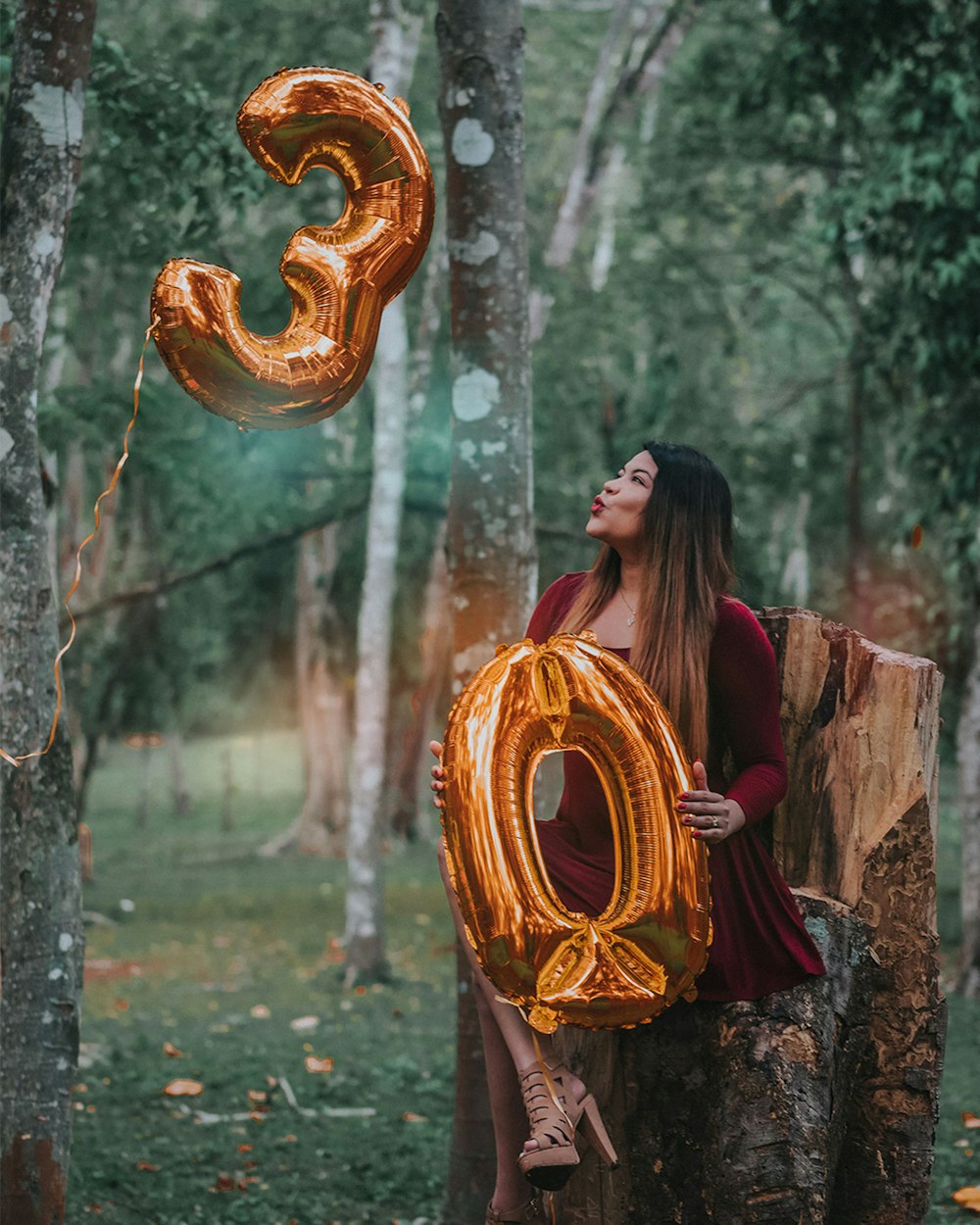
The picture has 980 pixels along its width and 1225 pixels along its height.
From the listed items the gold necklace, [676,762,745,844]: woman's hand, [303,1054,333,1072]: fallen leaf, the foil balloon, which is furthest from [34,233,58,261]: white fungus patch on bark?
[303,1054,333,1072]: fallen leaf

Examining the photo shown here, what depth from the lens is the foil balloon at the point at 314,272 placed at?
11.4 ft

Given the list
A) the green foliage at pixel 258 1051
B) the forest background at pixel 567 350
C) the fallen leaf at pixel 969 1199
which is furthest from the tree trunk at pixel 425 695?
the fallen leaf at pixel 969 1199

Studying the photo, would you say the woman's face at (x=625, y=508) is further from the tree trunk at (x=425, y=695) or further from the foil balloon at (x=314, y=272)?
the tree trunk at (x=425, y=695)

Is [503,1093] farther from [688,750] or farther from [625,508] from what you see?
[625,508]

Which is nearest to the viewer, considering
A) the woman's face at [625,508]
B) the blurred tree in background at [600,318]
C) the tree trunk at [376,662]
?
the woman's face at [625,508]

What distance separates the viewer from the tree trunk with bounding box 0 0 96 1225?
155 inches

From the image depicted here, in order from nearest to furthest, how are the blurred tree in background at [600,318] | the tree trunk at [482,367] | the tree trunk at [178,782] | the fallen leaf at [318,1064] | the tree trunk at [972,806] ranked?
the tree trunk at [482,367], the fallen leaf at [318,1064], the blurred tree in background at [600,318], the tree trunk at [972,806], the tree trunk at [178,782]

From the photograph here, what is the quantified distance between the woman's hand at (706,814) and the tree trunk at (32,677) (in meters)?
1.89

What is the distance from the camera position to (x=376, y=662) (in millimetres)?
10859

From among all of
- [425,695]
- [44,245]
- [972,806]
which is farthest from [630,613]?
[425,695]

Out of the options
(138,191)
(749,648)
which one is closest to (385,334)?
(138,191)

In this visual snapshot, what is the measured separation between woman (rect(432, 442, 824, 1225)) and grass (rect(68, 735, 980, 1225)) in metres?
2.06

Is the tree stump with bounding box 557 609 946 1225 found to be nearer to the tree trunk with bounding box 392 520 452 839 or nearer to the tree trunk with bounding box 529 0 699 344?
the tree trunk with bounding box 529 0 699 344

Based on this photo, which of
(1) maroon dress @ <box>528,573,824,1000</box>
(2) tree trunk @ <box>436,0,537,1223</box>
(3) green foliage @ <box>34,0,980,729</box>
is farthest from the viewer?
(3) green foliage @ <box>34,0,980,729</box>
